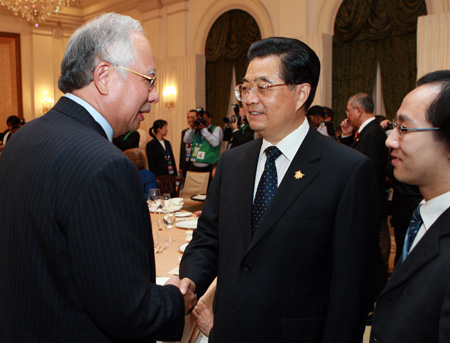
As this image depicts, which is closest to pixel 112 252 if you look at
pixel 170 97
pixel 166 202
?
pixel 166 202

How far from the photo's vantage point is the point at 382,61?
22.9 feet

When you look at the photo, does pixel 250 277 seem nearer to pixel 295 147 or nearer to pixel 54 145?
pixel 295 147

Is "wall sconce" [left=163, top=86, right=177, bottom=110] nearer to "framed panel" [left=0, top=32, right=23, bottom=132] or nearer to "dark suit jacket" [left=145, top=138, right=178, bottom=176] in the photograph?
"dark suit jacket" [left=145, top=138, right=178, bottom=176]

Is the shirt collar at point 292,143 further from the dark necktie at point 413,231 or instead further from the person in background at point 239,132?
the person in background at point 239,132

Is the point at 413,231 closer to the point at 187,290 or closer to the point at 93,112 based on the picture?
the point at 187,290

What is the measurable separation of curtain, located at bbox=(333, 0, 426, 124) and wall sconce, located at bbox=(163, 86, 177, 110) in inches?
170

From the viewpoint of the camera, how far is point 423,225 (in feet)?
4.65

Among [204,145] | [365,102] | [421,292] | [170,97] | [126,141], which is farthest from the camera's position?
[170,97]

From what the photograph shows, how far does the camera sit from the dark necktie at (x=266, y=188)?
1.65 meters

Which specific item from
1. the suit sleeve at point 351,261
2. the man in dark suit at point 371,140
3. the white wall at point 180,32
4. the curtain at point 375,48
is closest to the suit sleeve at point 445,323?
the suit sleeve at point 351,261

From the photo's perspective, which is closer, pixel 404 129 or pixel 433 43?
pixel 404 129

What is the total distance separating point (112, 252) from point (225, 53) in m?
8.84

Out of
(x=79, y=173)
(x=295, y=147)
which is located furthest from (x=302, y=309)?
(x=79, y=173)

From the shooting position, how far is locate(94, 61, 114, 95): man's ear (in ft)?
4.07
